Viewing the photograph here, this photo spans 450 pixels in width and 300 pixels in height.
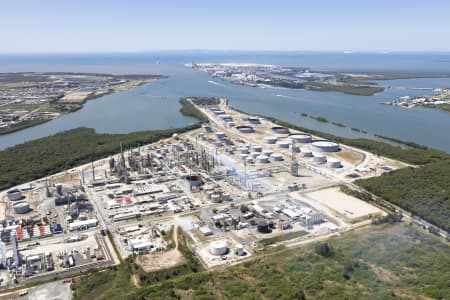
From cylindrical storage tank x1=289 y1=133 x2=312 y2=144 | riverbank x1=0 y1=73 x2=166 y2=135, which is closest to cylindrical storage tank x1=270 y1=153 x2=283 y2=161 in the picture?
cylindrical storage tank x1=289 y1=133 x2=312 y2=144

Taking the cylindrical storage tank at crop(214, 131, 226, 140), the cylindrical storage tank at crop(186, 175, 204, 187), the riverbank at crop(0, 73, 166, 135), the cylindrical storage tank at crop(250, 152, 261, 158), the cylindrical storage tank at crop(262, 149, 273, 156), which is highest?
the riverbank at crop(0, 73, 166, 135)

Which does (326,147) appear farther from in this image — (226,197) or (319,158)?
(226,197)

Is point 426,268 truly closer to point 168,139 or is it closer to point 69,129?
point 168,139

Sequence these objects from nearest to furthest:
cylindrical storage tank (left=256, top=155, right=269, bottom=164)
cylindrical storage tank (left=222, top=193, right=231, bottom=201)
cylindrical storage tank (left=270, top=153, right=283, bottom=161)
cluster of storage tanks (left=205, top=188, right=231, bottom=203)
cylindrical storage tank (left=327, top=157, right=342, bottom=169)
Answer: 1. cluster of storage tanks (left=205, top=188, right=231, bottom=203)
2. cylindrical storage tank (left=222, top=193, right=231, bottom=201)
3. cylindrical storage tank (left=327, top=157, right=342, bottom=169)
4. cylindrical storage tank (left=256, top=155, right=269, bottom=164)
5. cylindrical storage tank (left=270, top=153, right=283, bottom=161)

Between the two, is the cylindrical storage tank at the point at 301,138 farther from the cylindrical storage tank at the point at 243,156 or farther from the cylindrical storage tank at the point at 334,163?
the cylindrical storage tank at the point at 334,163

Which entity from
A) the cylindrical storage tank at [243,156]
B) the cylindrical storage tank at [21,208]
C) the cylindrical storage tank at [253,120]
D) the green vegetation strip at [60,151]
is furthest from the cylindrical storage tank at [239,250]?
the cylindrical storage tank at [253,120]

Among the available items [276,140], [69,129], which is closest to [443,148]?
[276,140]

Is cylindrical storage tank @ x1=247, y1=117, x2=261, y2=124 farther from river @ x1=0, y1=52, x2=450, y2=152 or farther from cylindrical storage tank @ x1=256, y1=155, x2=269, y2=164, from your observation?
cylindrical storage tank @ x1=256, y1=155, x2=269, y2=164
